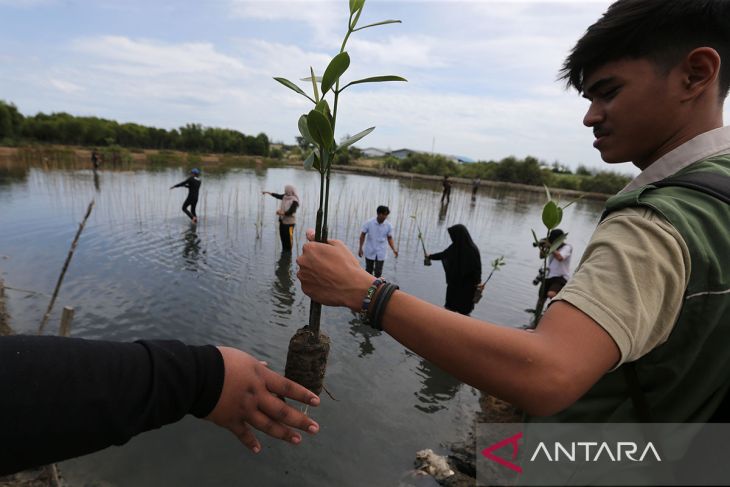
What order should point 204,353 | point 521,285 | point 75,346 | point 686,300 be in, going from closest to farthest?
point 686,300 < point 75,346 < point 204,353 < point 521,285

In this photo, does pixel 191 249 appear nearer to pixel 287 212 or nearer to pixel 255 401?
pixel 287 212

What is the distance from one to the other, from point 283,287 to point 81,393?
25.8ft

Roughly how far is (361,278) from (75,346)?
2.72 feet

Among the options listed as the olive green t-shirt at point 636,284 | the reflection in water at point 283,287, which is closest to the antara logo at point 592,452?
the olive green t-shirt at point 636,284

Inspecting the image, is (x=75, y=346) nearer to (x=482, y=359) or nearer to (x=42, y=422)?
(x=42, y=422)

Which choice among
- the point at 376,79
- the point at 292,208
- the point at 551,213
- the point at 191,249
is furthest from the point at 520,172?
the point at 376,79

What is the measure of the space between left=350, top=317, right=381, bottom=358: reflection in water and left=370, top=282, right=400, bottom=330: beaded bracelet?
500 centimetres

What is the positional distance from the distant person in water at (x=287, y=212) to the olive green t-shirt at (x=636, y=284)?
9.46 meters

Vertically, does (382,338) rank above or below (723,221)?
below

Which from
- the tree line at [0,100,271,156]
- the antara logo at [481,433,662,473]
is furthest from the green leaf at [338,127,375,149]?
the tree line at [0,100,271,156]

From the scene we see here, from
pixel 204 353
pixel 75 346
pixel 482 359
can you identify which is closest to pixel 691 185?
pixel 482 359

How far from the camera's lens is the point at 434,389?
17.7 feet

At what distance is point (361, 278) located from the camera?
111 cm

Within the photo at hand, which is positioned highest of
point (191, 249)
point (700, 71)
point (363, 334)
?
point (700, 71)
